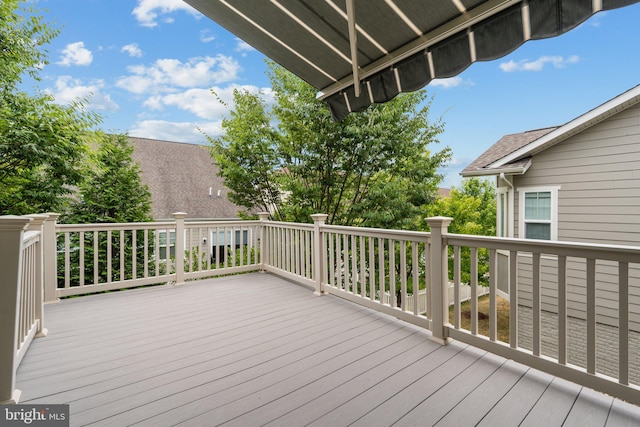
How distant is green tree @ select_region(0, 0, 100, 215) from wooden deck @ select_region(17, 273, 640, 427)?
12.6 ft

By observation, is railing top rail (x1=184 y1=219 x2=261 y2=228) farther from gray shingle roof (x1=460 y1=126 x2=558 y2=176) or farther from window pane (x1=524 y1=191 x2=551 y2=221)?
window pane (x1=524 y1=191 x2=551 y2=221)

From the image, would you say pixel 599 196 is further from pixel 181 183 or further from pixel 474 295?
pixel 181 183

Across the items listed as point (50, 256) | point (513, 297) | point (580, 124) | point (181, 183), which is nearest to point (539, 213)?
point (580, 124)

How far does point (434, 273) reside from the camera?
2686 millimetres

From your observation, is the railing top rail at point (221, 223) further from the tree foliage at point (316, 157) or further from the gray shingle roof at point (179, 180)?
the gray shingle roof at point (179, 180)

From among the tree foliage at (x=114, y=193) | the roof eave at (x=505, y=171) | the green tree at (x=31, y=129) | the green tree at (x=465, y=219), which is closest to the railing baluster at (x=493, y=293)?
the roof eave at (x=505, y=171)

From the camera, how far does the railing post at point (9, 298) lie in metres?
1.83

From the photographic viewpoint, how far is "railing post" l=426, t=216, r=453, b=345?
2641 millimetres

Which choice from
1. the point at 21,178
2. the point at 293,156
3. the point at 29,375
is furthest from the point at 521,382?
the point at 21,178

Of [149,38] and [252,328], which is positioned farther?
[149,38]

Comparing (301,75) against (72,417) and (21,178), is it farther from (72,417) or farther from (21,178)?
(21,178)

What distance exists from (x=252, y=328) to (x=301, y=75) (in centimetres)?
245

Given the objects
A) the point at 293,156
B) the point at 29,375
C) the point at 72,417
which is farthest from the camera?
the point at 293,156

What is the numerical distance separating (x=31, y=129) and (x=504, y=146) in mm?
9683
